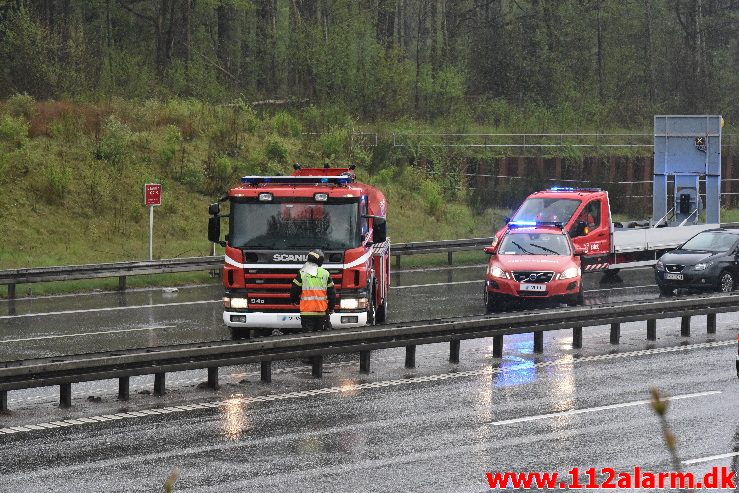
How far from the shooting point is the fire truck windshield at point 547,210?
3064cm

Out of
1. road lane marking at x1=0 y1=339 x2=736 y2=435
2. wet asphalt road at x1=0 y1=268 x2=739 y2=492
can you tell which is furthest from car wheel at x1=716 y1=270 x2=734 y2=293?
road lane marking at x1=0 y1=339 x2=736 y2=435

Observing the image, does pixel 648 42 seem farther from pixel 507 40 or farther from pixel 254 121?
pixel 254 121

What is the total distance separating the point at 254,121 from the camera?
1750 inches

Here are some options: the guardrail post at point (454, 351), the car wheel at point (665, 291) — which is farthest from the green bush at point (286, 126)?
the guardrail post at point (454, 351)

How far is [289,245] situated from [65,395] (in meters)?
5.54

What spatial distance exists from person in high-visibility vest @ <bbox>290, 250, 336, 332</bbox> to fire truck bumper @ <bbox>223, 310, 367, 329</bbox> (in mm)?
1351

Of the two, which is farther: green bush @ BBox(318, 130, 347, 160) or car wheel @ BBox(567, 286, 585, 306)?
green bush @ BBox(318, 130, 347, 160)

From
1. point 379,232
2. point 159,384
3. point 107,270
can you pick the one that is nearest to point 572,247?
point 379,232

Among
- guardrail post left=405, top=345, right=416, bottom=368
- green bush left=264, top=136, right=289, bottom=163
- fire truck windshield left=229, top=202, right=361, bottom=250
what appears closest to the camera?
guardrail post left=405, top=345, right=416, bottom=368

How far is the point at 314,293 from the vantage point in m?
18.7

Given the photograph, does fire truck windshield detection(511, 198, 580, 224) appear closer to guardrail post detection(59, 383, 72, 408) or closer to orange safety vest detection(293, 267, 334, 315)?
orange safety vest detection(293, 267, 334, 315)

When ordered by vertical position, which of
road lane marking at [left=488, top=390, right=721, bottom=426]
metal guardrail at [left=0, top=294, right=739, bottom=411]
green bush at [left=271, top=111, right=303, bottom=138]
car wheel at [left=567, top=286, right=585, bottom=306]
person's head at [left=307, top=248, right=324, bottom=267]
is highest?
green bush at [left=271, top=111, right=303, bottom=138]

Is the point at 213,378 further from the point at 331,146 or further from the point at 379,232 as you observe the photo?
the point at 331,146

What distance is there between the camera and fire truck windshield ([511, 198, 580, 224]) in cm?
3064
